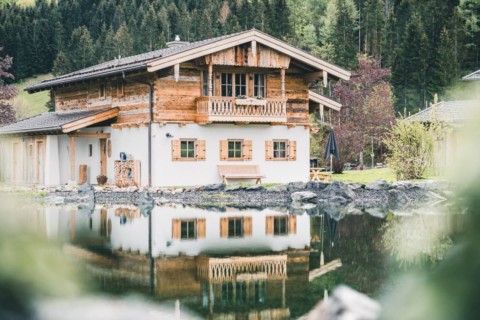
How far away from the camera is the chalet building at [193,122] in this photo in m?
25.1

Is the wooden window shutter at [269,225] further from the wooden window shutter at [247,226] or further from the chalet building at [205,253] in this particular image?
the wooden window shutter at [247,226]

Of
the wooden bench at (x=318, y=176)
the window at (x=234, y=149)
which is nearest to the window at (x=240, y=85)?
the window at (x=234, y=149)

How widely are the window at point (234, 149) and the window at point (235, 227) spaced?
8.85m

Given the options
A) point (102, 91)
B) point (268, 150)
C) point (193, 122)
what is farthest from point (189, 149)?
point (102, 91)

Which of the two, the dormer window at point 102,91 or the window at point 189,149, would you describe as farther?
the dormer window at point 102,91

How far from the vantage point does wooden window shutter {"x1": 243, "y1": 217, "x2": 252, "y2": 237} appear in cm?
1497

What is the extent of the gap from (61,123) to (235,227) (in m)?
12.0

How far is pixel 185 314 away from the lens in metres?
7.55

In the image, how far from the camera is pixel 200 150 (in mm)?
25594

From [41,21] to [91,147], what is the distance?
51711 millimetres

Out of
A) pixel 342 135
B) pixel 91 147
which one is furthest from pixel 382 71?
pixel 91 147

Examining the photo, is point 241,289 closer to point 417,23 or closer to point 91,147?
point 91,147

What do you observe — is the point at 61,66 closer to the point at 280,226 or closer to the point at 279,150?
the point at 279,150

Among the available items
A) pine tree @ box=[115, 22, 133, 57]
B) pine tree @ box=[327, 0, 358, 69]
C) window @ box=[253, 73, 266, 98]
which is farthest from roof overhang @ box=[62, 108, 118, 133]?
pine tree @ box=[115, 22, 133, 57]
